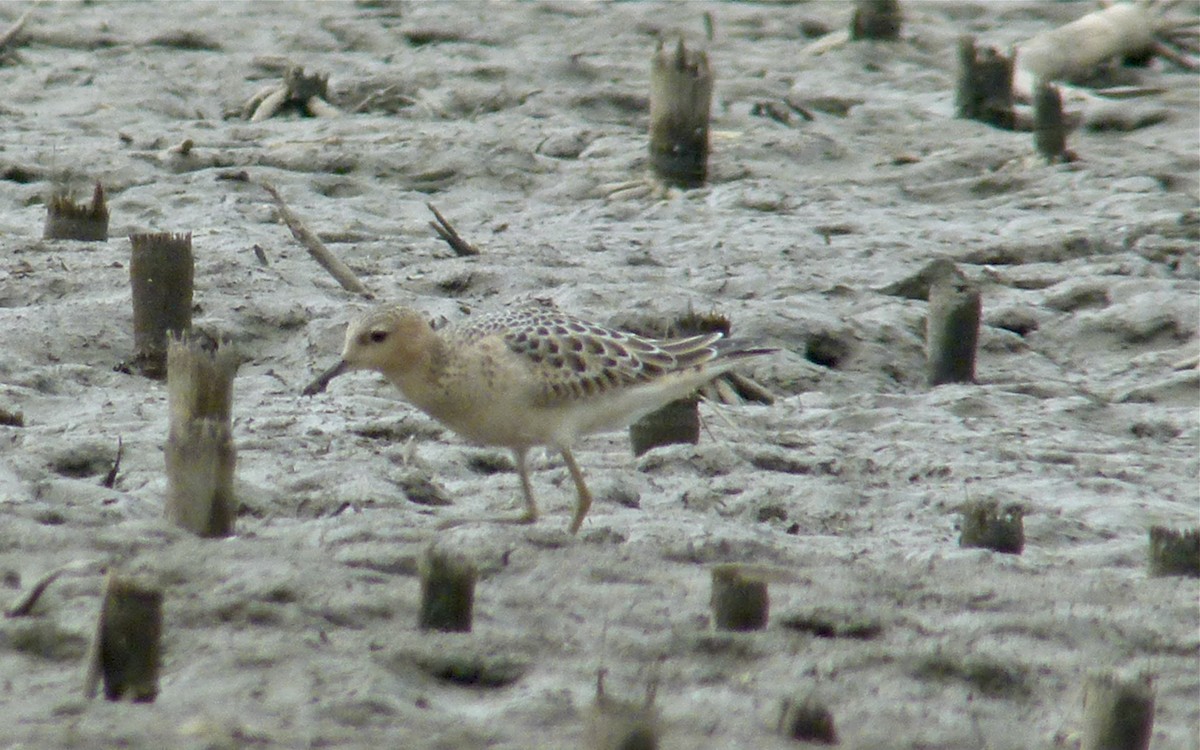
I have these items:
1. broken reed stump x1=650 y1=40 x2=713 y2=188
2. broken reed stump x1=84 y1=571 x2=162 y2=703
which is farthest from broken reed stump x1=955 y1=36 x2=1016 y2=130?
broken reed stump x1=84 y1=571 x2=162 y2=703

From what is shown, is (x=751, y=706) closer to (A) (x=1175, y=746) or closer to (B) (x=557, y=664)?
(B) (x=557, y=664)

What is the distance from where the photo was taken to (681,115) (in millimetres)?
9789

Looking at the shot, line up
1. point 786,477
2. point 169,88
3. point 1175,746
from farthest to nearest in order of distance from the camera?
point 169,88, point 786,477, point 1175,746

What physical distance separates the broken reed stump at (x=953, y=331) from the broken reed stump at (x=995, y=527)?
194 centimetres

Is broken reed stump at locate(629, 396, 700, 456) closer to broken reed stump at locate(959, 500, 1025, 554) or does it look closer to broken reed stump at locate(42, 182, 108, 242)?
broken reed stump at locate(959, 500, 1025, 554)

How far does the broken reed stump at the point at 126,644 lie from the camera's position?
3.48 metres

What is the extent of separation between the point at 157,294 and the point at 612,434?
1724 millimetres

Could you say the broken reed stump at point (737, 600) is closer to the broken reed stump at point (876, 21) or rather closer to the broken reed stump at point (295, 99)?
the broken reed stump at point (295, 99)

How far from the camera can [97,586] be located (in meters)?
4.16

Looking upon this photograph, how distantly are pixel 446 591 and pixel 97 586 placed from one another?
30.9 inches

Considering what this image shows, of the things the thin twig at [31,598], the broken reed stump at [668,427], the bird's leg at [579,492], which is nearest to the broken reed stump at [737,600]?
the bird's leg at [579,492]

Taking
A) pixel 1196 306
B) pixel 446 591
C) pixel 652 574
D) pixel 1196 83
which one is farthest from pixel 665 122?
pixel 446 591

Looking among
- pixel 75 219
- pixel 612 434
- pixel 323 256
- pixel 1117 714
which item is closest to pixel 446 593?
pixel 1117 714

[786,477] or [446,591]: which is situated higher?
[446,591]
